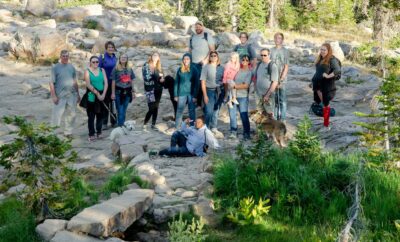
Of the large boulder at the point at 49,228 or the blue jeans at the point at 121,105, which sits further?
the blue jeans at the point at 121,105

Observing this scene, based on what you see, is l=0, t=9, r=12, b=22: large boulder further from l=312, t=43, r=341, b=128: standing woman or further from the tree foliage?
the tree foliage

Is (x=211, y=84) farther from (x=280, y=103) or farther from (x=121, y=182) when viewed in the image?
(x=121, y=182)

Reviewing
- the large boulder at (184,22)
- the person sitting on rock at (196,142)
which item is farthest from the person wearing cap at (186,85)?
the large boulder at (184,22)

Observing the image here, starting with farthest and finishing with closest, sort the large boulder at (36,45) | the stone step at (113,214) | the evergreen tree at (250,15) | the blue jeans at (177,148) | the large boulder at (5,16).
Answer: the large boulder at (5,16), the evergreen tree at (250,15), the large boulder at (36,45), the blue jeans at (177,148), the stone step at (113,214)

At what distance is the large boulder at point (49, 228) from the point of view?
5281mm

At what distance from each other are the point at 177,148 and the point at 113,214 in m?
3.21

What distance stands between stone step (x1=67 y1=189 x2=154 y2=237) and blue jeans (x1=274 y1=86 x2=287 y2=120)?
3.92m

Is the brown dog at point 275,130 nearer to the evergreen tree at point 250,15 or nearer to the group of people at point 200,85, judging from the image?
the group of people at point 200,85

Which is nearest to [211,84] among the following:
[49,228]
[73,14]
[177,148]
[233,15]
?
[177,148]

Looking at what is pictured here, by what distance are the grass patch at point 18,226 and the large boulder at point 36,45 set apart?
12.5m

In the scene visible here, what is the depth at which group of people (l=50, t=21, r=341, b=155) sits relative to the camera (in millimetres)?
8812

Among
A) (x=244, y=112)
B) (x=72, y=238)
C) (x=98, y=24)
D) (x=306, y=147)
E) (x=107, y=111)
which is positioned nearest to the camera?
(x=72, y=238)

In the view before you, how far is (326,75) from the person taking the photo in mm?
9195

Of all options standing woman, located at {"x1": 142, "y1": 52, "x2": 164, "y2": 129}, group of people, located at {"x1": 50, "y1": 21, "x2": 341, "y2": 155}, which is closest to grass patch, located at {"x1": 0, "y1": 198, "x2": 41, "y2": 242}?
group of people, located at {"x1": 50, "y1": 21, "x2": 341, "y2": 155}
